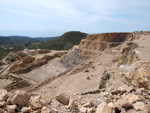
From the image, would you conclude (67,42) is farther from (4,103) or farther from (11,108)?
(11,108)

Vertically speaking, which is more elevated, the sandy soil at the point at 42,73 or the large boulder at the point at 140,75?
the large boulder at the point at 140,75

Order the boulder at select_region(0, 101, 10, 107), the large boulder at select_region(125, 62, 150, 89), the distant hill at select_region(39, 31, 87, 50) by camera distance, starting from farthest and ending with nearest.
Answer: the distant hill at select_region(39, 31, 87, 50) → the large boulder at select_region(125, 62, 150, 89) → the boulder at select_region(0, 101, 10, 107)

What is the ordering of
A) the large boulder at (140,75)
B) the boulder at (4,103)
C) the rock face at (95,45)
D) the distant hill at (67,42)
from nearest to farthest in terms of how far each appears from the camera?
the boulder at (4,103) < the large boulder at (140,75) < the rock face at (95,45) < the distant hill at (67,42)

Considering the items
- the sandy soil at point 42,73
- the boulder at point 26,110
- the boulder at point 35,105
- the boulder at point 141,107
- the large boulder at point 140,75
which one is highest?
the large boulder at point 140,75

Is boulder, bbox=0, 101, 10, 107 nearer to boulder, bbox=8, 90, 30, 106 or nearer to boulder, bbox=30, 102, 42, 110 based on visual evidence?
boulder, bbox=8, 90, 30, 106

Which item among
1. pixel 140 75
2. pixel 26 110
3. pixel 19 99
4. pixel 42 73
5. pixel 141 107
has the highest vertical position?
pixel 140 75

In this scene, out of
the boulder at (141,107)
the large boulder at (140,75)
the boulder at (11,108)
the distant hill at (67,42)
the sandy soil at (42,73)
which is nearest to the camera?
the boulder at (141,107)

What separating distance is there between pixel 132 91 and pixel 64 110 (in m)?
2.21

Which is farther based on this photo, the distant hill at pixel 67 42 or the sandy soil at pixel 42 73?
the distant hill at pixel 67 42

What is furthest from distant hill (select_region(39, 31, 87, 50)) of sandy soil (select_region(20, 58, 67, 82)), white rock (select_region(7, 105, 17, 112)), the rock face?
white rock (select_region(7, 105, 17, 112))

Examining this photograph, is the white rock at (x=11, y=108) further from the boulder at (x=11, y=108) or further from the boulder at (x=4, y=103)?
the boulder at (x=4, y=103)

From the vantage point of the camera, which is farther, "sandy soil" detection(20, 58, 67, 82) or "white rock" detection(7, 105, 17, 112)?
"sandy soil" detection(20, 58, 67, 82)

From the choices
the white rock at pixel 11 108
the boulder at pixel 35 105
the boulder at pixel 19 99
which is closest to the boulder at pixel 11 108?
the white rock at pixel 11 108

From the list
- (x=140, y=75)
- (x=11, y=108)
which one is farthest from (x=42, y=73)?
(x=11, y=108)
